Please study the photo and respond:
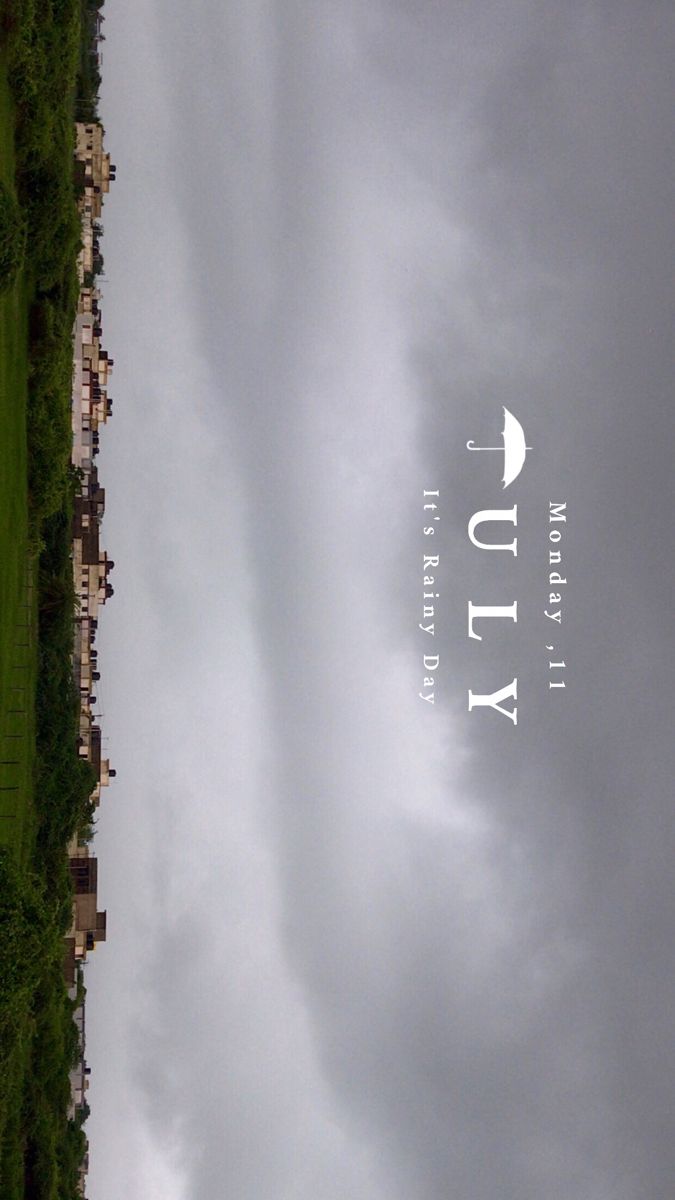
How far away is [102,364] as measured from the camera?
10762 centimetres

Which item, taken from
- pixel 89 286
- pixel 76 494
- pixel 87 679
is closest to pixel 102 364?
pixel 89 286

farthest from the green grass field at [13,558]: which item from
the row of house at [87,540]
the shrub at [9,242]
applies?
the row of house at [87,540]

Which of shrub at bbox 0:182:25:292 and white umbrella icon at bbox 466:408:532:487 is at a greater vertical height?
white umbrella icon at bbox 466:408:532:487

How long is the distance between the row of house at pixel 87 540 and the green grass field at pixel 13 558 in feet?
56.2

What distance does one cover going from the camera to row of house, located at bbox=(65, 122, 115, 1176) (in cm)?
8662

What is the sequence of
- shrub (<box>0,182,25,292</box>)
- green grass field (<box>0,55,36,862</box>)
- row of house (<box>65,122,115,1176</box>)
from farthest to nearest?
row of house (<box>65,122,115,1176</box>), green grass field (<box>0,55,36,862</box>), shrub (<box>0,182,25,292</box>)

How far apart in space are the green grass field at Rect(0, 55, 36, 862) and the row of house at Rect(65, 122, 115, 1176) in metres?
17.1

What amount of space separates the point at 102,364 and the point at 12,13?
46.5 meters

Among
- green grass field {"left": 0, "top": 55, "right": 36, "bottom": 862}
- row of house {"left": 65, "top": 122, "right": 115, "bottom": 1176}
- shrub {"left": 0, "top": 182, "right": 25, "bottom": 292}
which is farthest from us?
row of house {"left": 65, "top": 122, "right": 115, "bottom": 1176}

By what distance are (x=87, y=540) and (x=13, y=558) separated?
1160 inches

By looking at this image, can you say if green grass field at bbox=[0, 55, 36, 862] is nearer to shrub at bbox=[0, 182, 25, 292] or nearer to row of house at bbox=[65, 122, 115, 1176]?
shrub at bbox=[0, 182, 25, 292]

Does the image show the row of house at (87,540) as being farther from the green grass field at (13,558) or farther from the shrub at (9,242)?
the shrub at (9,242)

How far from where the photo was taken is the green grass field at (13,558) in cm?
6328

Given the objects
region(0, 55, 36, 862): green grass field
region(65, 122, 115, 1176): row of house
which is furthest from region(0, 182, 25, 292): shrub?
region(65, 122, 115, 1176): row of house
